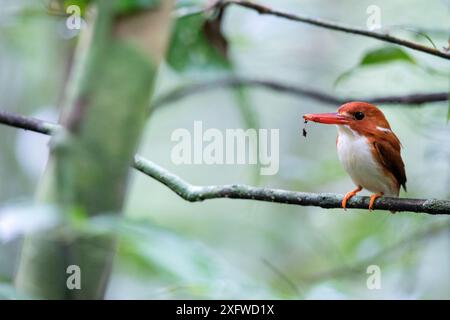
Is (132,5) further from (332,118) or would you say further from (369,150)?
(369,150)

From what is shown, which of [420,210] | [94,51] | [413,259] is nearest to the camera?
[420,210]

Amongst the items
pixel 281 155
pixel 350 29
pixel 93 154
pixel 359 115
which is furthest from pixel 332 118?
pixel 281 155

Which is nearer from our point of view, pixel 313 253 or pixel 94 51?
pixel 94 51

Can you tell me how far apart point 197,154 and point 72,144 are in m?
0.74

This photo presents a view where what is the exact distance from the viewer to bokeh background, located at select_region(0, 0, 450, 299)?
84.1 inches

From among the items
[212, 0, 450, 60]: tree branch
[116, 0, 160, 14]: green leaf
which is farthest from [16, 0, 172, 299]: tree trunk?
[212, 0, 450, 60]: tree branch

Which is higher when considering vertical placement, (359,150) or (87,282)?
(359,150)

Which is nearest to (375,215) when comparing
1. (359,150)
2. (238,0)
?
(359,150)

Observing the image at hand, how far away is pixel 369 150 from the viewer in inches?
60.9

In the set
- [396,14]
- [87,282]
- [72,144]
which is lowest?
[87,282]

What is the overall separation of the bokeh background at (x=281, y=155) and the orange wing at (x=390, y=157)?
310 millimetres

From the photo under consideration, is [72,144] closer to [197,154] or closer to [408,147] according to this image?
[197,154]

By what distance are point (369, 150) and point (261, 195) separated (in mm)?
441

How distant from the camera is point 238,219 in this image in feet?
11.8
